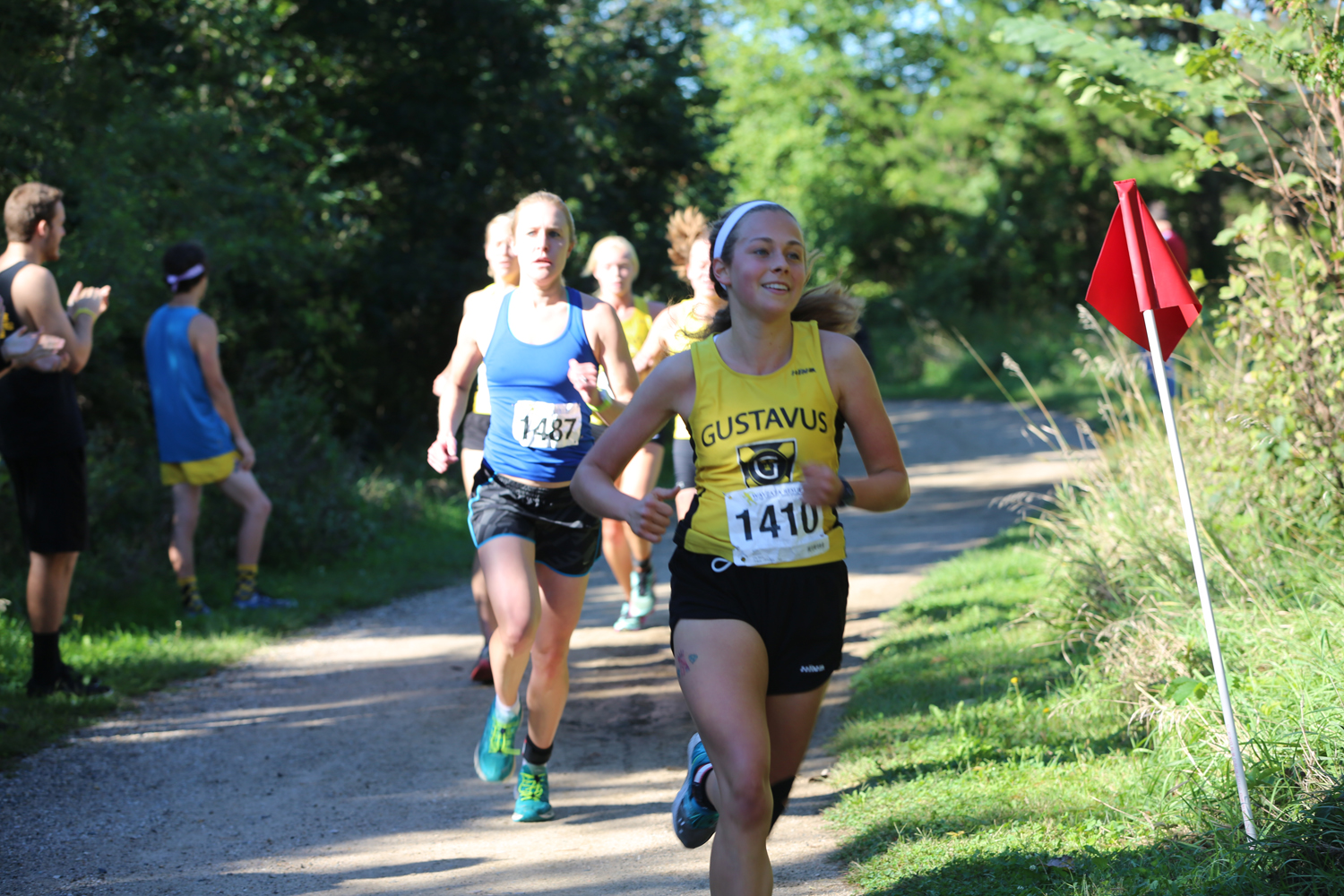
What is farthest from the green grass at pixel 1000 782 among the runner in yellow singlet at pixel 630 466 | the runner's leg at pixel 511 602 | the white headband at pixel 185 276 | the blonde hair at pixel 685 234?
the white headband at pixel 185 276

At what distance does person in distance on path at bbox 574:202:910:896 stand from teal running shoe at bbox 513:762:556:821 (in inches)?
53.7

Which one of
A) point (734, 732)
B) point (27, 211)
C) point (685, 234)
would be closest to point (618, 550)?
point (685, 234)

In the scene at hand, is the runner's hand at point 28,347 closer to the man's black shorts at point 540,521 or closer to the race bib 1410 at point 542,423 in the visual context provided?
the man's black shorts at point 540,521

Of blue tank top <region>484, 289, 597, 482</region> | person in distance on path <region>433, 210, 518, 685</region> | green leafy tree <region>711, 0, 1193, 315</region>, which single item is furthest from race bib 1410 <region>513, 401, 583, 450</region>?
green leafy tree <region>711, 0, 1193, 315</region>

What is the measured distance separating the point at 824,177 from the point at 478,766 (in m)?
31.6

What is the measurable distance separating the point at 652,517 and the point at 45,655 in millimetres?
4152

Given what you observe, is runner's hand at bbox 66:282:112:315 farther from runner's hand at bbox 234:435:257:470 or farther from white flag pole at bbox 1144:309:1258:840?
white flag pole at bbox 1144:309:1258:840

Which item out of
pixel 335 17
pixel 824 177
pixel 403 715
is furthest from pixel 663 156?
pixel 824 177

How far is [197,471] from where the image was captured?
25.0 ft

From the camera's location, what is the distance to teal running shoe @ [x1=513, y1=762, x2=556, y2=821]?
4.44m

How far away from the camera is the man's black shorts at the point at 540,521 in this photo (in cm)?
439

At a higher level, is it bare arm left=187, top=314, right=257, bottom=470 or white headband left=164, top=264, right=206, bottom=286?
white headband left=164, top=264, right=206, bottom=286

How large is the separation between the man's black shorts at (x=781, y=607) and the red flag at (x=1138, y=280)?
141cm

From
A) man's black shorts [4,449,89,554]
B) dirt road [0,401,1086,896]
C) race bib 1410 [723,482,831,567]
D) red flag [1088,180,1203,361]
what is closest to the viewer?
race bib 1410 [723,482,831,567]
